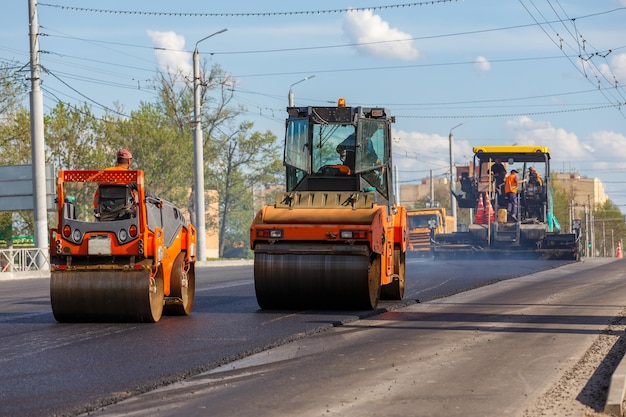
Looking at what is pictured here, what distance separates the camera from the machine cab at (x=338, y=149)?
→ 1705 centimetres

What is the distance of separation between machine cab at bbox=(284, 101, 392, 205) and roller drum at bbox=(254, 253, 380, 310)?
1850 mm

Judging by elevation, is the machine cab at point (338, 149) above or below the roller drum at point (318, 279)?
above

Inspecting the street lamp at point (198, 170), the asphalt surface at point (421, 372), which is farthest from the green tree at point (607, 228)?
the asphalt surface at point (421, 372)

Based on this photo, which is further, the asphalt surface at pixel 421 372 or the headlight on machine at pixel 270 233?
the headlight on machine at pixel 270 233

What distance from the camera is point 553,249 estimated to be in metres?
38.8

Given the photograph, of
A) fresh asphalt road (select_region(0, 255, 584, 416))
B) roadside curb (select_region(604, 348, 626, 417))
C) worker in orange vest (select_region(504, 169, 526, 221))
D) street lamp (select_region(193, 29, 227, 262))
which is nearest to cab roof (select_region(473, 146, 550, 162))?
worker in orange vest (select_region(504, 169, 526, 221))

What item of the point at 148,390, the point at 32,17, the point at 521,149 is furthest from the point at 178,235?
the point at 521,149

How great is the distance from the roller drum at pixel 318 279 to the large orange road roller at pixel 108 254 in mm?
2218

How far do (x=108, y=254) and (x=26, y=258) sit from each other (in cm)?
2315

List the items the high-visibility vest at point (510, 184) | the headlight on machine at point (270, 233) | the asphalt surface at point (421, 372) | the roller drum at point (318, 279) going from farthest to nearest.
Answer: the high-visibility vest at point (510, 184), the headlight on machine at point (270, 233), the roller drum at point (318, 279), the asphalt surface at point (421, 372)

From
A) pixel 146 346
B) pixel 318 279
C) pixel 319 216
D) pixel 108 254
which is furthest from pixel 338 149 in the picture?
pixel 146 346

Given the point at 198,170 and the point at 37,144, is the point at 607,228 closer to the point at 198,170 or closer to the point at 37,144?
the point at 198,170

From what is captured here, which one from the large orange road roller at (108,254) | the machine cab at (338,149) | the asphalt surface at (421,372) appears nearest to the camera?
the asphalt surface at (421,372)

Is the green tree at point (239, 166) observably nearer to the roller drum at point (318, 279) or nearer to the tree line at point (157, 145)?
the tree line at point (157, 145)
